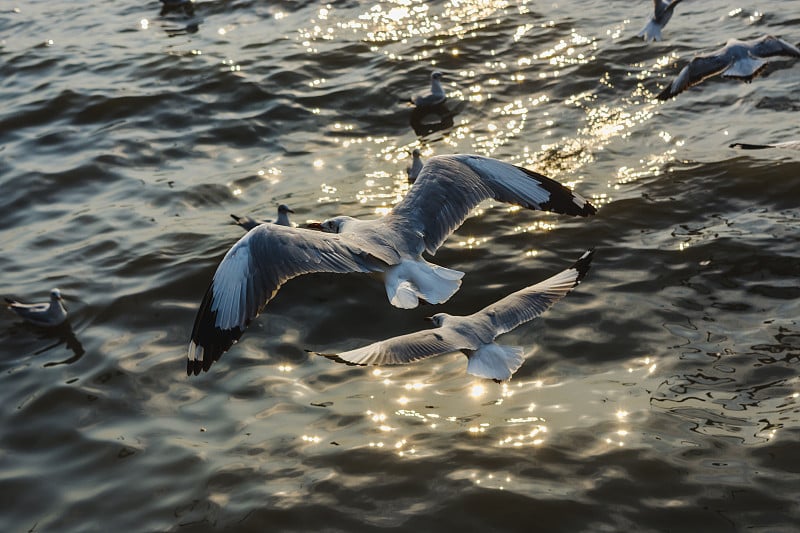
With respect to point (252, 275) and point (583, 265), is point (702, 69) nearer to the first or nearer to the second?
point (583, 265)

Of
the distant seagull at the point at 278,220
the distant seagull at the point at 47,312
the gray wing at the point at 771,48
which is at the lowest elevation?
the distant seagull at the point at 47,312

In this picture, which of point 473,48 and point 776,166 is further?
point 473,48

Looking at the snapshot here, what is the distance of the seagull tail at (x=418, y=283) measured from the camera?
18.8 feet

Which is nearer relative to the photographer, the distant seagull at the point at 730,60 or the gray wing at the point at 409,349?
the gray wing at the point at 409,349

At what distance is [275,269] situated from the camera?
6.15 metres

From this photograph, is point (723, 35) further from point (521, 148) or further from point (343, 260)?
point (343, 260)

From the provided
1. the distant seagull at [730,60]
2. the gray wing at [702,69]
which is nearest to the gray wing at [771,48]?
the distant seagull at [730,60]

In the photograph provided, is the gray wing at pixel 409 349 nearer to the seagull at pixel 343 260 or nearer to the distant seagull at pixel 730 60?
the seagull at pixel 343 260

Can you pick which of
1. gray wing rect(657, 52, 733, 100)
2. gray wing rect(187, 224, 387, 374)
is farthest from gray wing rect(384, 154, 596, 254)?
gray wing rect(657, 52, 733, 100)

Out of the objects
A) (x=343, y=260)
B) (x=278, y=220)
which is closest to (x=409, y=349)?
(x=343, y=260)

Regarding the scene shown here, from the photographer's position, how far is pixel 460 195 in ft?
22.7

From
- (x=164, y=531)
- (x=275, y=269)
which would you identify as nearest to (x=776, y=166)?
→ (x=275, y=269)

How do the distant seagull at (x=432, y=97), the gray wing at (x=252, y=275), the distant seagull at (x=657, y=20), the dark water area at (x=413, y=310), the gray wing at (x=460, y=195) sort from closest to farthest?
the dark water area at (x=413, y=310) → the gray wing at (x=252, y=275) → the gray wing at (x=460, y=195) → the distant seagull at (x=432, y=97) → the distant seagull at (x=657, y=20)

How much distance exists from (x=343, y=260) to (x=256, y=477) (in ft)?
4.93
